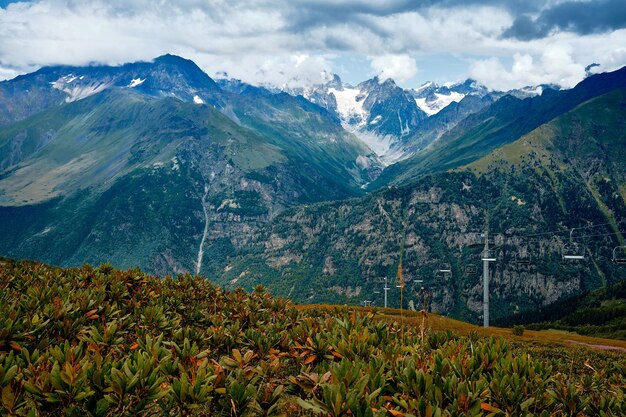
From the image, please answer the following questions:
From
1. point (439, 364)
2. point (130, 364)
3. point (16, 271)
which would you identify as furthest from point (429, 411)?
point (16, 271)

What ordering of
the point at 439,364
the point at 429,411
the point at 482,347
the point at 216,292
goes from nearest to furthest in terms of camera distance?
the point at 429,411 < the point at 439,364 < the point at 482,347 < the point at 216,292

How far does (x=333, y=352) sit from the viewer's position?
15039 millimetres

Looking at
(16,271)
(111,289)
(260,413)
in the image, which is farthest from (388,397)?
(16,271)

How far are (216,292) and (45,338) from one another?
1874 centimetres

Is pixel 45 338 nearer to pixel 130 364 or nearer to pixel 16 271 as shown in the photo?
pixel 130 364

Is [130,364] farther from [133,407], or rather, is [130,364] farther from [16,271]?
[16,271]

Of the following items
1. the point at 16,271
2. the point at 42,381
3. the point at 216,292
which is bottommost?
the point at 216,292

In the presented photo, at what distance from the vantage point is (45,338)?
15852 mm

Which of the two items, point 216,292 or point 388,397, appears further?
point 216,292

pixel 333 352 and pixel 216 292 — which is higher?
pixel 333 352

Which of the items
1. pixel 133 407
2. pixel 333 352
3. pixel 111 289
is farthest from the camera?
pixel 111 289

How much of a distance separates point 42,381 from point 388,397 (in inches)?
302

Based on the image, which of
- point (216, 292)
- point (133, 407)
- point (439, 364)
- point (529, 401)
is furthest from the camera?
point (216, 292)

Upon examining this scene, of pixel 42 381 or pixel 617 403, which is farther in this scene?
pixel 617 403
